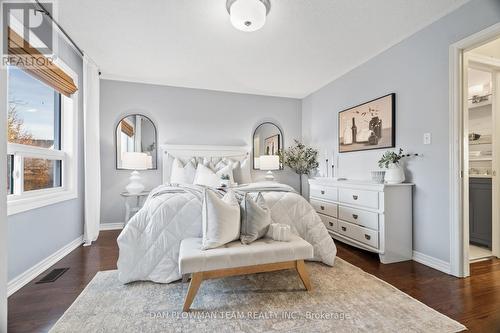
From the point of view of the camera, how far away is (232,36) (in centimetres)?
254

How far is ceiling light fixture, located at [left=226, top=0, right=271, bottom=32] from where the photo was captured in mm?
1926

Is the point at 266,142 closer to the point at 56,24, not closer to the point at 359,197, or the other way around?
the point at 359,197

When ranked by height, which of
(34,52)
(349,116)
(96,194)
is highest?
(34,52)

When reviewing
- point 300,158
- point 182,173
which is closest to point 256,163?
point 300,158

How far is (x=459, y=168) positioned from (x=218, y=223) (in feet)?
7.32

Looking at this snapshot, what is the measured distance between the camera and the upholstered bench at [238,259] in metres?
1.54

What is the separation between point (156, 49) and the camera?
282 centimetres

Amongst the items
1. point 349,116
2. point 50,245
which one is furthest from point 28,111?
point 349,116

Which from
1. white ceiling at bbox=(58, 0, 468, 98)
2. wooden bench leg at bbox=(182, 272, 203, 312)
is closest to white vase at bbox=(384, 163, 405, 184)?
white ceiling at bbox=(58, 0, 468, 98)

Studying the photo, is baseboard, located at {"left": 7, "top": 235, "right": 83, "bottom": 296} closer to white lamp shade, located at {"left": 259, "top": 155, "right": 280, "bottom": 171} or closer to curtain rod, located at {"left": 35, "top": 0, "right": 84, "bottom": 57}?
curtain rod, located at {"left": 35, "top": 0, "right": 84, "bottom": 57}

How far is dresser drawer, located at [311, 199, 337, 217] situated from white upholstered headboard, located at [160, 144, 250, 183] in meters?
1.58

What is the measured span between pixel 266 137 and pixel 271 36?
2209 millimetres

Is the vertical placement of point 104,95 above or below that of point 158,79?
below

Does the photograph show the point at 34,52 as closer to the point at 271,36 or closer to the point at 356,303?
the point at 271,36
